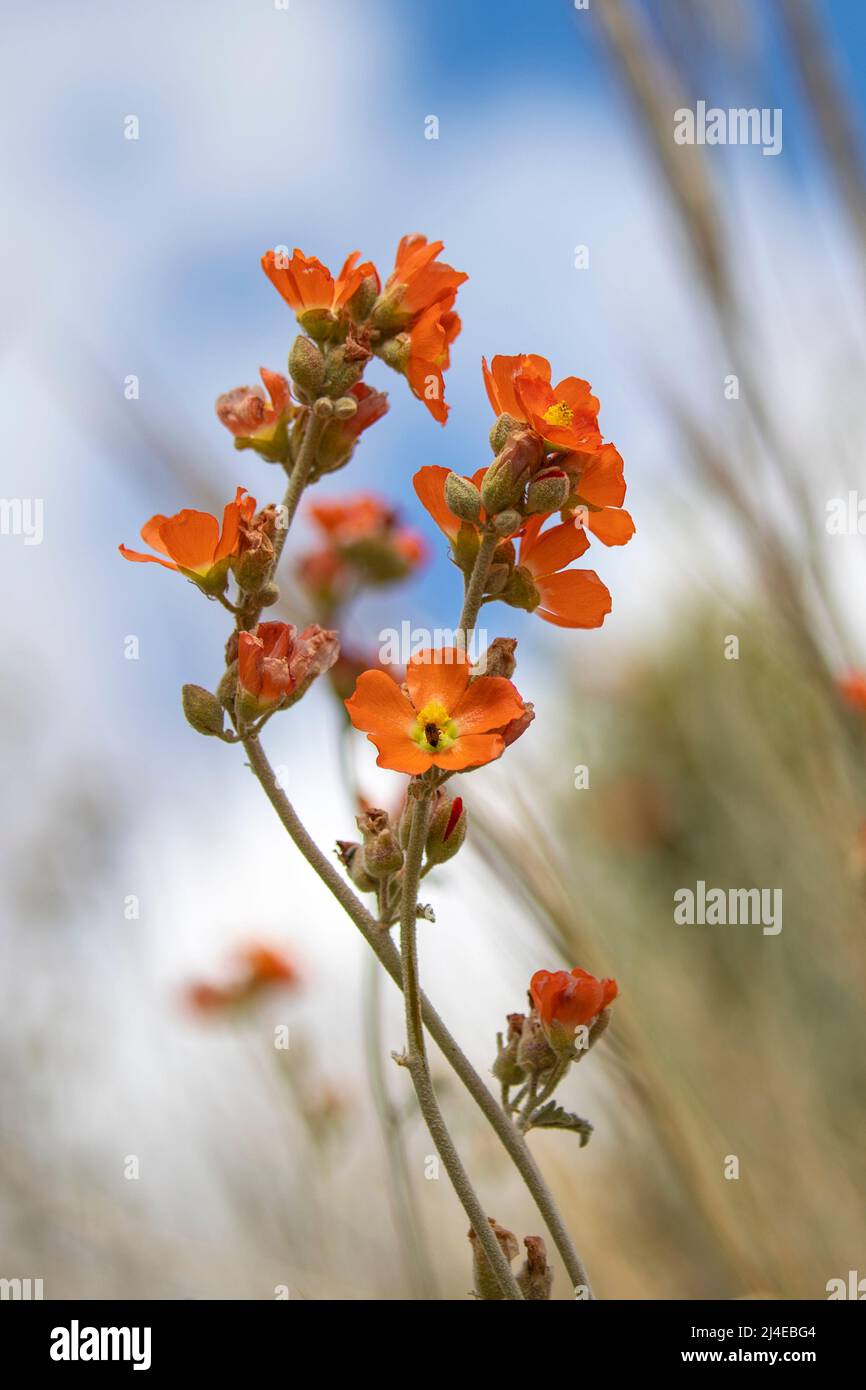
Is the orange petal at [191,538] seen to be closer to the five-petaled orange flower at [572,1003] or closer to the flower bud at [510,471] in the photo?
the flower bud at [510,471]

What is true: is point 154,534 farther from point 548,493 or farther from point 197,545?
point 548,493

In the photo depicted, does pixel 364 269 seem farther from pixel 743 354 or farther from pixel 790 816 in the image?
pixel 790 816

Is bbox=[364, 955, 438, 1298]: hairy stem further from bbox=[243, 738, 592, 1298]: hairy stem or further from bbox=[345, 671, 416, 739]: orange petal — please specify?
bbox=[345, 671, 416, 739]: orange petal

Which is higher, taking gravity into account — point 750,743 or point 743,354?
point 743,354

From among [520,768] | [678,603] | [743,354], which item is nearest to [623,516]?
[743,354]

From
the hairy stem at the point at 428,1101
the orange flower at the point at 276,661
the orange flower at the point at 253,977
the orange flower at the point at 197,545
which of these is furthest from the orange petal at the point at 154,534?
the orange flower at the point at 253,977

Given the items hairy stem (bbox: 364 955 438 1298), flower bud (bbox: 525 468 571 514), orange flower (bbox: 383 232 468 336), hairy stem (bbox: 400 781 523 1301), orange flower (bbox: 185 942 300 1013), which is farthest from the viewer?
orange flower (bbox: 185 942 300 1013)

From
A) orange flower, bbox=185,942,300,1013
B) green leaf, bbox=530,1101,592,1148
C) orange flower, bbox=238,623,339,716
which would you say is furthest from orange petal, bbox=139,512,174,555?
orange flower, bbox=185,942,300,1013
